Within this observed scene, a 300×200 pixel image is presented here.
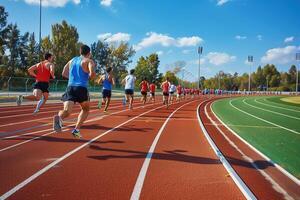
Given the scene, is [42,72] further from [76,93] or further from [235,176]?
[235,176]

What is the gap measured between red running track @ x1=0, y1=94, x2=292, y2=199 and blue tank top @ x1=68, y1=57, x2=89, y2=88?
4.39ft

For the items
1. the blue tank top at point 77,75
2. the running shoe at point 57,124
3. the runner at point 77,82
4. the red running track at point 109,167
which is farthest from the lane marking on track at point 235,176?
the running shoe at point 57,124

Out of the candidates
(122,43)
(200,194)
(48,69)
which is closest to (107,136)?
(48,69)

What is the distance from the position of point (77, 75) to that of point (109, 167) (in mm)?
2649

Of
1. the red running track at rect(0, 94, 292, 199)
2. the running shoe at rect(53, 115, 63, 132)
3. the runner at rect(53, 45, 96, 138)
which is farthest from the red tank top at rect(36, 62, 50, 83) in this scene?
the running shoe at rect(53, 115, 63, 132)

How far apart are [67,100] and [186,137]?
3.54 metres

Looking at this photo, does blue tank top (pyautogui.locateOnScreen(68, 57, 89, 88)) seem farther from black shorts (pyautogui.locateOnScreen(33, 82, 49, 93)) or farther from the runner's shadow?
black shorts (pyautogui.locateOnScreen(33, 82, 49, 93))

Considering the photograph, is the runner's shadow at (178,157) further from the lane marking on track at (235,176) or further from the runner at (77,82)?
the runner at (77,82)

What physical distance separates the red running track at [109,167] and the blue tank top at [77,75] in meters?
1.34

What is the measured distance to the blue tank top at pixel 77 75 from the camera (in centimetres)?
792

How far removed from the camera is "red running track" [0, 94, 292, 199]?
4762mm

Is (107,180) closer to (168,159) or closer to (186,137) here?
(168,159)

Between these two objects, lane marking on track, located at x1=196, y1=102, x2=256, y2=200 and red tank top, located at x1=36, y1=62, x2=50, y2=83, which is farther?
red tank top, located at x1=36, y1=62, x2=50, y2=83

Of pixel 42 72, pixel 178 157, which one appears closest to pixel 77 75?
pixel 178 157
